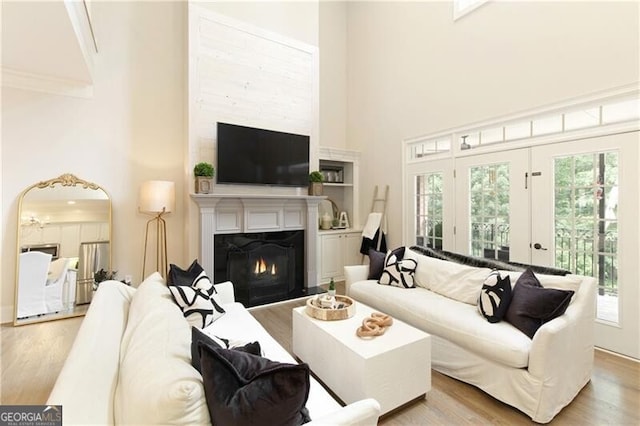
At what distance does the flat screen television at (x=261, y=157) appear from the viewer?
12.8ft

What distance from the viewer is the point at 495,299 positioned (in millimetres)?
2314

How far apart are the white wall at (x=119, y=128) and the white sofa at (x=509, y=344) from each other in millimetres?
3450

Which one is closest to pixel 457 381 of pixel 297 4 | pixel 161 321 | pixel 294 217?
pixel 161 321

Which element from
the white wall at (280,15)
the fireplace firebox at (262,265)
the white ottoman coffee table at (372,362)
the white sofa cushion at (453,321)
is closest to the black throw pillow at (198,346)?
the white ottoman coffee table at (372,362)

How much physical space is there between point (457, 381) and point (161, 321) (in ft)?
7.02

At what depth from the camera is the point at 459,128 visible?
12.9 ft

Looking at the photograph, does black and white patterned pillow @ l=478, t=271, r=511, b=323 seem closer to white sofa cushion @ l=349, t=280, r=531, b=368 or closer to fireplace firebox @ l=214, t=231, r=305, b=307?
white sofa cushion @ l=349, t=280, r=531, b=368

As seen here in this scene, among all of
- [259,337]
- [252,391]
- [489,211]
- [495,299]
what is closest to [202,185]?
[259,337]

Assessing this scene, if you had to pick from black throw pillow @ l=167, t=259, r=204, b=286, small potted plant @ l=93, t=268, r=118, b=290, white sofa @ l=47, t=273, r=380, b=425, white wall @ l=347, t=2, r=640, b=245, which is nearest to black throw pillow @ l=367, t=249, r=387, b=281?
white wall @ l=347, t=2, r=640, b=245

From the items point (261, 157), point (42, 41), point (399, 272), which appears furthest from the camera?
point (261, 157)

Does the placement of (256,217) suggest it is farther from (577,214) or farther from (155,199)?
(577,214)

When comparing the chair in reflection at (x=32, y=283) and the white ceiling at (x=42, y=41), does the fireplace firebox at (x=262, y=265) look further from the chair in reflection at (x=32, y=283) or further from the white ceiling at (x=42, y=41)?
the white ceiling at (x=42, y=41)

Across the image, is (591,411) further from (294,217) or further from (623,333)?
(294,217)

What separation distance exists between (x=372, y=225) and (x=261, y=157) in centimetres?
215
